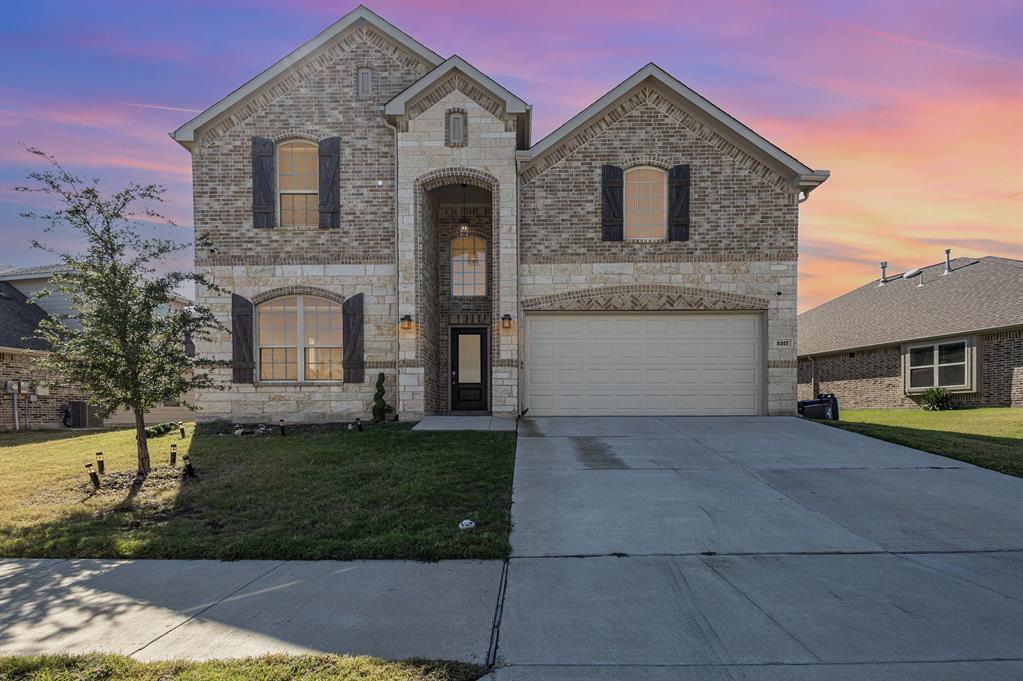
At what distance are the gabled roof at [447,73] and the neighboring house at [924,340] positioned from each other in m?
17.0

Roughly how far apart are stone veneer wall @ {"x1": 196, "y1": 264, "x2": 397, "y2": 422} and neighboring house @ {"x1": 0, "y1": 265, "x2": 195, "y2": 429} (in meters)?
3.35

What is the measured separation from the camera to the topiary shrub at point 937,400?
2034 cm

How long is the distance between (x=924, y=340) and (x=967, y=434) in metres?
10.5

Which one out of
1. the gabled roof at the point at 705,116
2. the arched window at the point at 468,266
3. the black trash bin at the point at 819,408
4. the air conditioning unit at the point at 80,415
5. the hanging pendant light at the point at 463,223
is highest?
the gabled roof at the point at 705,116

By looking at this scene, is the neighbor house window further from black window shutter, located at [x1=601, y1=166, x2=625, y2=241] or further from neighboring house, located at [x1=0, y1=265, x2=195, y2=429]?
neighboring house, located at [x1=0, y1=265, x2=195, y2=429]

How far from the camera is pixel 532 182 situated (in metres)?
14.6

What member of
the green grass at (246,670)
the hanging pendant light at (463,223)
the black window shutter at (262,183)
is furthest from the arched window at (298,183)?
the green grass at (246,670)

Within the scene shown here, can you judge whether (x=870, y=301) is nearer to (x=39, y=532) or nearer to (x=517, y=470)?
(x=517, y=470)

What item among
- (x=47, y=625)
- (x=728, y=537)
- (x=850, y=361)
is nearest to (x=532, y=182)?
(x=728, y=537)

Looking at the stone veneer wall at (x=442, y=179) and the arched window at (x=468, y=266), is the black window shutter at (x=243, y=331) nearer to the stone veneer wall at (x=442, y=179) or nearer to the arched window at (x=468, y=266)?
the stone veneer wall at (x=442, y=179)

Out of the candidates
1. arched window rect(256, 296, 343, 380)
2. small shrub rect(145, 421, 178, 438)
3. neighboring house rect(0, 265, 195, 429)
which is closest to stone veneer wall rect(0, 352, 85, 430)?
neighboring house rect(0, 265, 195, 429)

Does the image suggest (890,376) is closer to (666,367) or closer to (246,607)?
(666,367)

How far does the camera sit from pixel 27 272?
22.6 meters

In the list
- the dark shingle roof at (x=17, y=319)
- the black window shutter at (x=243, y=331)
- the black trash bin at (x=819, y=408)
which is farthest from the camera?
the dark shingle roof at (x=17, y=319)
